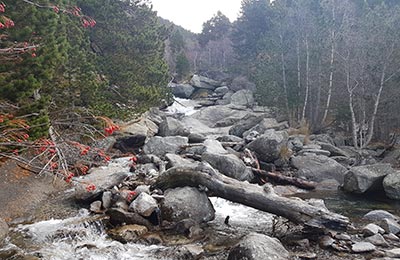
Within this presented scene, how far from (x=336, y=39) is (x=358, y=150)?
7.14 m

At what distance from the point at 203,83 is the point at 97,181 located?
37637mm

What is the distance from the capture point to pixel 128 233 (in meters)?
7.80

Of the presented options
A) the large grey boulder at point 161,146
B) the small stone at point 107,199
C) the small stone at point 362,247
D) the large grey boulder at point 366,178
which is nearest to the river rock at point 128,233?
the small stone at point 107,199

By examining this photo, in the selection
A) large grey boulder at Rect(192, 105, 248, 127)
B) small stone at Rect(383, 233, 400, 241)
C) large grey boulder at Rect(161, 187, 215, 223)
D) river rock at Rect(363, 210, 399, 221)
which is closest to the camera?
small stone at Rect(383, 233, 400, 241)

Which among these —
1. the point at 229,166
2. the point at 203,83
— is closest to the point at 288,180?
the point at 229,166

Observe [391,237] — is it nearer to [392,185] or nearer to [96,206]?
[392,185]

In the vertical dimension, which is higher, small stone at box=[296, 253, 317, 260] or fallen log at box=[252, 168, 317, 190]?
small stone at box=[296, 253, 317, 260]

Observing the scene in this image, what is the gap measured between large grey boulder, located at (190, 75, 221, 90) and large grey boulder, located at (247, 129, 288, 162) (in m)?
30.5

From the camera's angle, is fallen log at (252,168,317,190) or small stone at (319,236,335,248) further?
fallen log at (252,168,317,190)

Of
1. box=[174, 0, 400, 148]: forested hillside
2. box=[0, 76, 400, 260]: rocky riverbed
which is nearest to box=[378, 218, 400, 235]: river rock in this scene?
box=[0, 76, 400, 260]: rocky riverbed

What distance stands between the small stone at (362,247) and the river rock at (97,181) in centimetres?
592

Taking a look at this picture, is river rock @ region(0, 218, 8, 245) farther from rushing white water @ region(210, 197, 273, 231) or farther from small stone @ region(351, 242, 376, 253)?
small stone @ region(351, 242, 376, 253)

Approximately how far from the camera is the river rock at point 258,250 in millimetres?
6242

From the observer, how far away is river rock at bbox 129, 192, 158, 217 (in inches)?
333
